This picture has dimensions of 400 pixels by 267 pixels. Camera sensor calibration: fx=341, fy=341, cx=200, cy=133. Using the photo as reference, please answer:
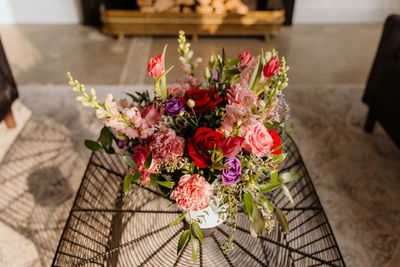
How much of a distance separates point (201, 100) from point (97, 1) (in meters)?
2.74

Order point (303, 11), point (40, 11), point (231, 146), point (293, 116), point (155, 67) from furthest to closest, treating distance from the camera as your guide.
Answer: point (303, 11) → point (40, 11) → point (293, 116) → point (155, 67) → point (231, 146)

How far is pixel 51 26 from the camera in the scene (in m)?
3.35

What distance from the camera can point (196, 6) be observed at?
3035mm

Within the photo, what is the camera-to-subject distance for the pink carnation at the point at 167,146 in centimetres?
90

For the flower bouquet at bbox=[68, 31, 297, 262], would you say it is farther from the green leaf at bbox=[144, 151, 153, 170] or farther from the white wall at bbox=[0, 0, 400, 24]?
the white wall at bbox=[0, 0, 400, 24]

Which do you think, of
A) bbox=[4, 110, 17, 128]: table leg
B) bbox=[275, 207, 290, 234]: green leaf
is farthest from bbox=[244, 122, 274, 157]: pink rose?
bbox=[4, 110, 17, 128]: table leg

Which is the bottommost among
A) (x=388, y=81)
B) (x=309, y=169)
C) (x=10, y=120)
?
(x=309, y=169)

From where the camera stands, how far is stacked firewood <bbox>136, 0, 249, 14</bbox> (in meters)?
2.98

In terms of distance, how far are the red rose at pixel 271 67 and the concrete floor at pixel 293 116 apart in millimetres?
993

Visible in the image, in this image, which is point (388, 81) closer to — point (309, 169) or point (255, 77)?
point (309, 169)

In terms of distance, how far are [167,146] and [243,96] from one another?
0.78ft

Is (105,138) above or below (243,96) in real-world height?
below

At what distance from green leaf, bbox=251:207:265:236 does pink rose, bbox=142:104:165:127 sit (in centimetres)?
37

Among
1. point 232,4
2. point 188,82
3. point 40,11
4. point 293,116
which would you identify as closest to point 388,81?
point 293,116
